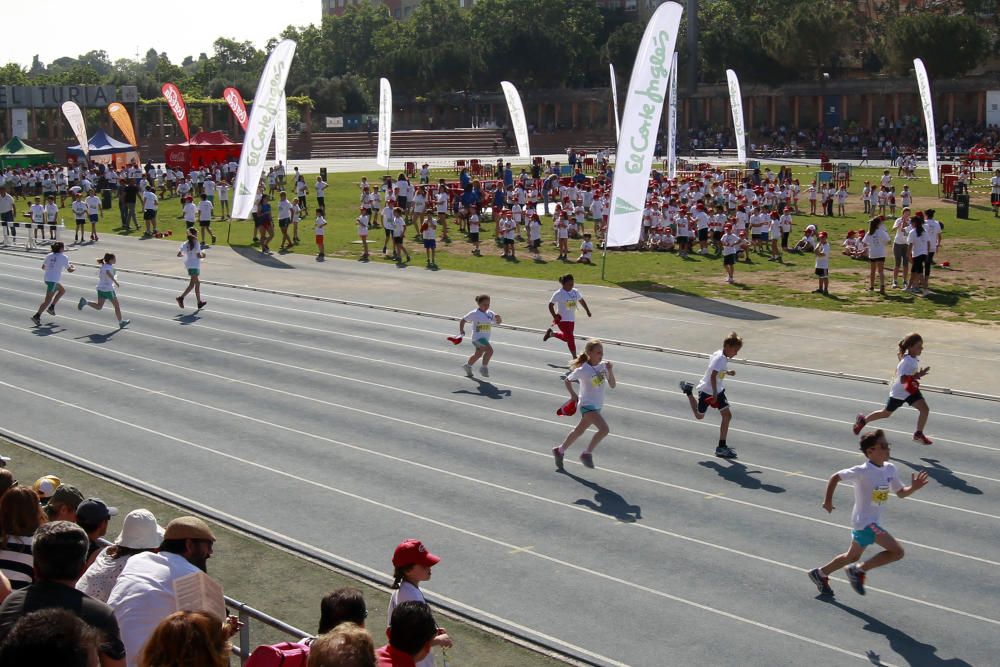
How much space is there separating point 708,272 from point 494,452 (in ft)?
58.2

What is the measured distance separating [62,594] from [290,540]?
22.4ft

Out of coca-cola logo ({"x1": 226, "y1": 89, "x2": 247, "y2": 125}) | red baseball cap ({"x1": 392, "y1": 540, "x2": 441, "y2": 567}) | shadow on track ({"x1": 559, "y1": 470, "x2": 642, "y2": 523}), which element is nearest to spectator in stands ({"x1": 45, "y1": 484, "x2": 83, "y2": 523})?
red baseball cap ({"x1": 392, "y1": 540, "x2": 441, "y2": 567})

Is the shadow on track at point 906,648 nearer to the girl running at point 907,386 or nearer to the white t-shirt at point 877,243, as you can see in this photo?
the girl running at point 907,386

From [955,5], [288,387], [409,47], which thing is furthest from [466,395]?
[409,47]

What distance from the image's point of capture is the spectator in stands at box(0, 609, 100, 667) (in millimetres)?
4352

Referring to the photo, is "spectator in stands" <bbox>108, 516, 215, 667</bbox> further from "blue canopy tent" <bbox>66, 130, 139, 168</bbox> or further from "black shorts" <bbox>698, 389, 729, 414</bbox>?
"blue canopy tent" <bbox>66, 130, 139, 168</bbox>

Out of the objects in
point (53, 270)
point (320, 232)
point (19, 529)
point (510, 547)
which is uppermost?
point (320, 232)

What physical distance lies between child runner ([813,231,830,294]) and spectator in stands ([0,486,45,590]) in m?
22.9

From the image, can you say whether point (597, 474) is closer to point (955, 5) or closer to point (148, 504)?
point (148, 504)

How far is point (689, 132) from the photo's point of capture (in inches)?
3595

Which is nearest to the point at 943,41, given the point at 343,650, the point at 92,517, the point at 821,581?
the point at 821,581

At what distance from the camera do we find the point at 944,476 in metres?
14.2

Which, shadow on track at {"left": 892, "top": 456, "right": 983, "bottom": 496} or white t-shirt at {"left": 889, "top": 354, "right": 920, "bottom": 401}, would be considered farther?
white t-shirt at {"left": 889, "top": 354, "right": 920, "bottom": 401}

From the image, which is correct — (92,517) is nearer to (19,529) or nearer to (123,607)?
(19,529)
